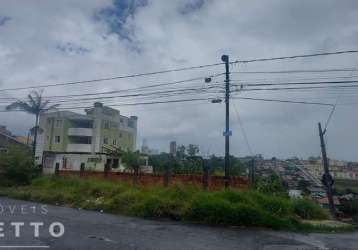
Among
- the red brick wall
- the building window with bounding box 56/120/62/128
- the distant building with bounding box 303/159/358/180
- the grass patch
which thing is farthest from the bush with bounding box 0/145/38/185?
the building window with bounding box 56/120/62/128

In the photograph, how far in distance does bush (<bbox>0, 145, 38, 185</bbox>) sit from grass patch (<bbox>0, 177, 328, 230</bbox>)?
7586mm

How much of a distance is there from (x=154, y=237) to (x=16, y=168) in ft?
58.8

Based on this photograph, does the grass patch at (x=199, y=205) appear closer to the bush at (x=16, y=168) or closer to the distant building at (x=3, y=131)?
the bush at (x=16, y=168)

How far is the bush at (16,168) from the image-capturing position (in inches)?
922

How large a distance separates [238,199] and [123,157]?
2394 cm

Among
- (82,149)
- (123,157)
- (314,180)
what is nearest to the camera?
(314,180)

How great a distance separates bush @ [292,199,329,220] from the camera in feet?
42.5

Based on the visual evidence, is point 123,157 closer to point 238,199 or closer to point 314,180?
point 314,180

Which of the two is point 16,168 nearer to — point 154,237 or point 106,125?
point 154,237

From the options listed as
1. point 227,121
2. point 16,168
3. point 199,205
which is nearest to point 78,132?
point 16,168

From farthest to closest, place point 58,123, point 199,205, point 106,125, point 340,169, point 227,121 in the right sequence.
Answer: point 106,125
point 58,123
point 340,169
point 227,121
point 199,205

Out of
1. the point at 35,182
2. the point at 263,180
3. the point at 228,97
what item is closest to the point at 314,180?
the point at 263,180

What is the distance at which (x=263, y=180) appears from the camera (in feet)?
49.1

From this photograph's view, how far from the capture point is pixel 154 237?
882cm
